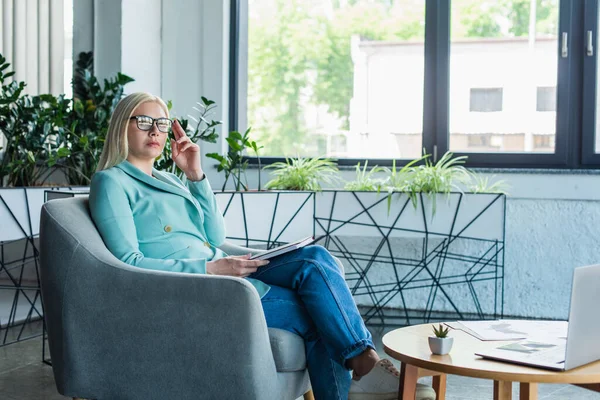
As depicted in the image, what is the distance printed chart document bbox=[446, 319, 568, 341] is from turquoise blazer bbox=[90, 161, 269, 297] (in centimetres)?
61

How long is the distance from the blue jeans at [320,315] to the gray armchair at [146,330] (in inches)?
5.2

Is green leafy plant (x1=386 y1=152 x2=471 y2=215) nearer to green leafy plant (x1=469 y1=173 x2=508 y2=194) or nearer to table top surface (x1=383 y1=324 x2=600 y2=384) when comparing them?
green leafy plant (x1=469 y1=173 x2=508 y2=194)

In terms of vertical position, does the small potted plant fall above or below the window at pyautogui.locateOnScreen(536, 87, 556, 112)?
below

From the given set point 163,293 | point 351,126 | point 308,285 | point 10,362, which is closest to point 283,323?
point 308,285

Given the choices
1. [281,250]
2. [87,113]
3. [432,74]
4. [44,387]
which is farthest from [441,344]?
[87,113]

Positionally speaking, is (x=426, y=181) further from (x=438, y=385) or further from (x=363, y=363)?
(x=363, y=363)

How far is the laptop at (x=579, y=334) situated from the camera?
5.34 ft

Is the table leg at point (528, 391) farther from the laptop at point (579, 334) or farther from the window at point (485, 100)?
the window at point (485, 100)

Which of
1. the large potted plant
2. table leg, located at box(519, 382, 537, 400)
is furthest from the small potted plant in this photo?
the large potted plant

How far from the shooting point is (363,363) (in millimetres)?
1979

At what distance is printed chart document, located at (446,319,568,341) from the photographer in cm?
199

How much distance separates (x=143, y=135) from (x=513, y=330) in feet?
4.09

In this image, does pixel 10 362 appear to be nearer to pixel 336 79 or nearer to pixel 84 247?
pixel 84 247

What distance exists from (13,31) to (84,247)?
2963 millimetres
